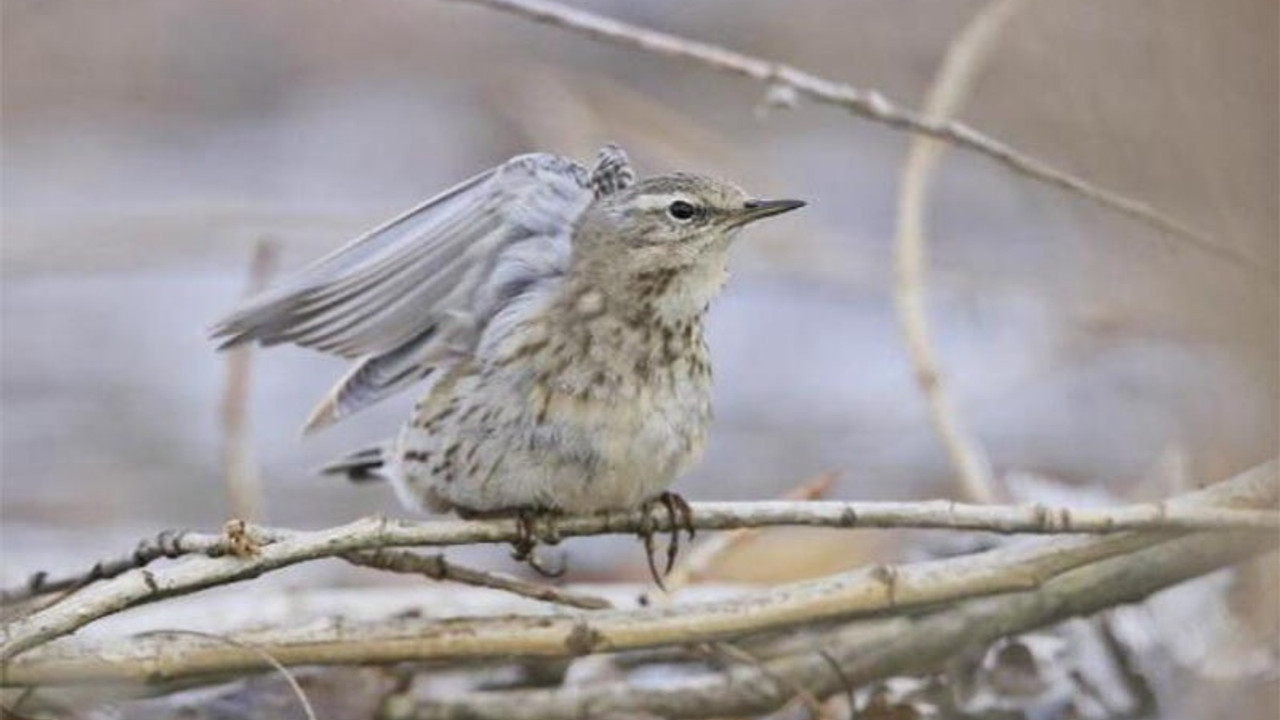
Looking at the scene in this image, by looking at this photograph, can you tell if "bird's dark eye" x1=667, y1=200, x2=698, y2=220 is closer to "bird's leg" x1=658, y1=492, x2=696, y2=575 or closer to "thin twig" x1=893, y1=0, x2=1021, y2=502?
"bird's leg" x1=658, y1=492, x2=696, y2=575

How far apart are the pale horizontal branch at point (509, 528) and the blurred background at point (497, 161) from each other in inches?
12.8

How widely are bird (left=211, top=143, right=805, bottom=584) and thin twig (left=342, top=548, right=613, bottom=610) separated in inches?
5.7

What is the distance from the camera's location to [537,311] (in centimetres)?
450

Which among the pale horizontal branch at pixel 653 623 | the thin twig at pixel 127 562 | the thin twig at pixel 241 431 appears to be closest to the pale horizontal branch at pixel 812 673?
the pale horizontal branch at pixel 653 623

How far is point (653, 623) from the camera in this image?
429 centimetres

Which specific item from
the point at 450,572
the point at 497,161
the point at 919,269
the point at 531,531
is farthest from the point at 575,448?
the point at 497,161

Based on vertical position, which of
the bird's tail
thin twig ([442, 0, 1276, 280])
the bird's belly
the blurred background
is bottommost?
the bird's belly

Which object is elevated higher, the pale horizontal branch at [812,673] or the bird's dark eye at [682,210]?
the bird's dark eye at [682,210]

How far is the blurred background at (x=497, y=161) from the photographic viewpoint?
22.3 feet

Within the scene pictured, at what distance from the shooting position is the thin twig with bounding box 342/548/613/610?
416 centimetres

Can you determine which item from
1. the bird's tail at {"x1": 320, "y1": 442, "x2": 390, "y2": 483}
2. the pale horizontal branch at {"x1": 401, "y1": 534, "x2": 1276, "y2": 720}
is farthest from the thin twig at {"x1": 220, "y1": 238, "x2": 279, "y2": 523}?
the pale horizontal branch at {"x1": 401, "y1": 534, "x2": 1276, "y2": 720}

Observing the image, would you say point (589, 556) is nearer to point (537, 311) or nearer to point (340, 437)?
point (340, 437)

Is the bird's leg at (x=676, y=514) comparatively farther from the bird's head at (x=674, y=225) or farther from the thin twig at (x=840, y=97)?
the thin twig at (x=840, y=97)

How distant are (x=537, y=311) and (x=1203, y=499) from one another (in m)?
1.02
